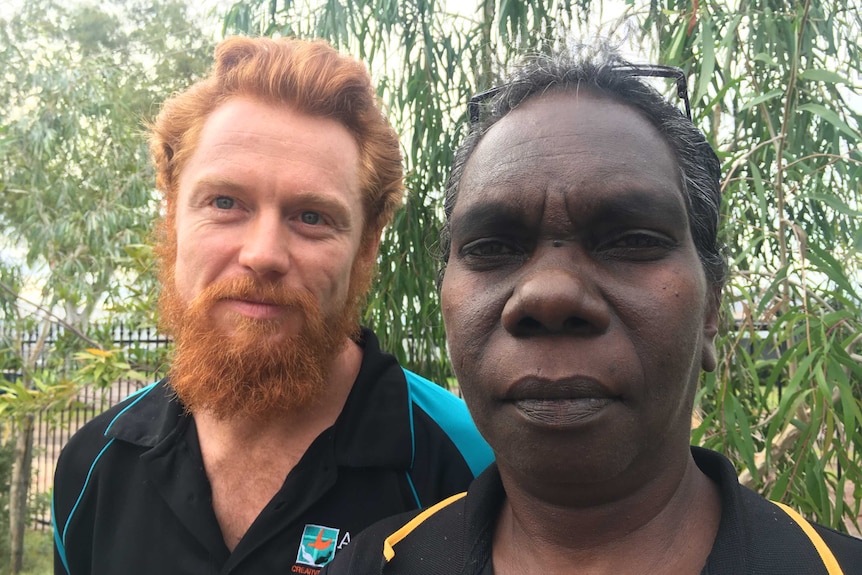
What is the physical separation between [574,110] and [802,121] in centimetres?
174

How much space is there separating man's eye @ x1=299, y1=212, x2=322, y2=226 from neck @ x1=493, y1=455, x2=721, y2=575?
3.42 feet

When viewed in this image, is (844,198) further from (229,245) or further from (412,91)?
(229,245)

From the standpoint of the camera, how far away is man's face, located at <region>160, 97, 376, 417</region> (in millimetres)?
1866

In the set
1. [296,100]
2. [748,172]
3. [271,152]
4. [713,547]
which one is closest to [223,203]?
[271,152]

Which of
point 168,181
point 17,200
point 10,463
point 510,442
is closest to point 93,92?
point 17,200

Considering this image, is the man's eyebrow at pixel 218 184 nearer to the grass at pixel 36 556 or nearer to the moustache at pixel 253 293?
the moustache at pixel 253 293

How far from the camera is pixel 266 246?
1814 millimetres

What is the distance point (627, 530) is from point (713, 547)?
13 centimetres

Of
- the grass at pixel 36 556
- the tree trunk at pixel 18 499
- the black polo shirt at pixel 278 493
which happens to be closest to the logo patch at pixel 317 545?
the black polo shirt at pixel 278 493

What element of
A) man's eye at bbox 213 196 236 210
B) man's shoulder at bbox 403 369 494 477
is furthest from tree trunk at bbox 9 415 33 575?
man's shoulder at bbox 403 369 494 477

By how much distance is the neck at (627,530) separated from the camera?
109 centimetres

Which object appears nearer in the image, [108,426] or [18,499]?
[108,426]

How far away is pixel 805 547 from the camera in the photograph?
105cm

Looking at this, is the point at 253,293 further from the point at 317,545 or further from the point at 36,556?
the point at 36,556
